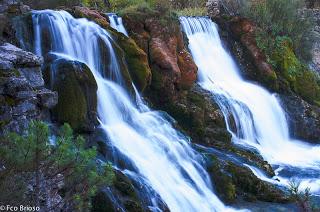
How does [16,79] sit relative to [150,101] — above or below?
above

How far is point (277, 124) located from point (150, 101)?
464 cm

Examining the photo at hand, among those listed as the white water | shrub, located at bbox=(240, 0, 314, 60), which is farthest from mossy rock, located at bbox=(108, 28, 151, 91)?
shrub, located at bbox=(240, 0, 314, 60)

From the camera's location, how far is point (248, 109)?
47.5 ft

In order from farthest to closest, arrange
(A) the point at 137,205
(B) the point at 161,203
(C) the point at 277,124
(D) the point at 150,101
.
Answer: (C) the point at 277,124
(D) the point at 150,101
(B) the point at 161,203
(A) the point at 137,205

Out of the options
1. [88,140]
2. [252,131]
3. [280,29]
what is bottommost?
[252,131]

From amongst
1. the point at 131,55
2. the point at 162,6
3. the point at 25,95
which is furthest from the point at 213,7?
the point at 25,95

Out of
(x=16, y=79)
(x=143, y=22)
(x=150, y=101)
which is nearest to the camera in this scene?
(x=16, y=79)

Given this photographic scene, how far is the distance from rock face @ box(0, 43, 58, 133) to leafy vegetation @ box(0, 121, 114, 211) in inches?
50.4

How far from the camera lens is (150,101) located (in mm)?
12484

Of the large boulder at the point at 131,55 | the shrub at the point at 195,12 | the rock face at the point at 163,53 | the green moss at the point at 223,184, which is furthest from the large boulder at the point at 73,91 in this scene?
the shrub at the point at 195,12

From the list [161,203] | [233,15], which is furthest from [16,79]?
[233,15]

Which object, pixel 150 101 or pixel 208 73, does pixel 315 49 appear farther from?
pixel 150 101

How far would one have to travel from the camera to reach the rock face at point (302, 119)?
15273 millimetres

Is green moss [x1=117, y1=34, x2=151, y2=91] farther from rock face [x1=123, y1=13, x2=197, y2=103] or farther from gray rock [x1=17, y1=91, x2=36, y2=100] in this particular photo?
gray rock [x1=17, y1=91, x2=36, y2=100]
